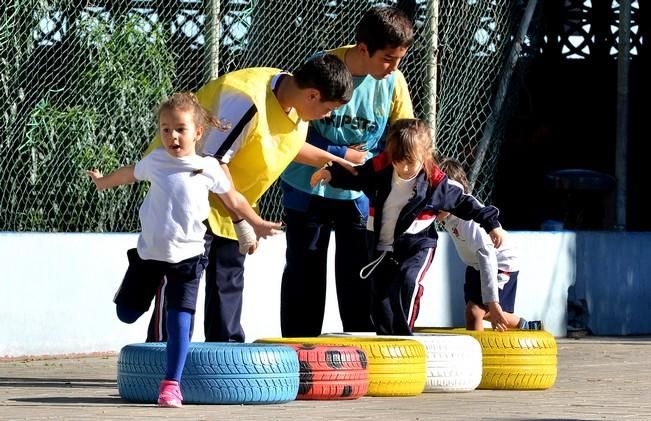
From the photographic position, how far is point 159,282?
655 cm

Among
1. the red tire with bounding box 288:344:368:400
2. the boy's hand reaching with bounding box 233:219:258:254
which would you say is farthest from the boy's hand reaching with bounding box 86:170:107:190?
the red tire with bounding box 288:344:368:400

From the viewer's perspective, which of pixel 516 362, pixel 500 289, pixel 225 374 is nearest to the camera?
pixel 225 374

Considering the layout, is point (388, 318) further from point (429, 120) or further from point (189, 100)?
point (429, 120)

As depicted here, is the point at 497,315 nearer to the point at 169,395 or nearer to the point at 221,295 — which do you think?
the point at 221,295

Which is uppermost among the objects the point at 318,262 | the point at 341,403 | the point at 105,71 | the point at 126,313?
the point at 105,71

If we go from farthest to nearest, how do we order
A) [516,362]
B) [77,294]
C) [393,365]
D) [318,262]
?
[77,294] → [318,262] → [516,362] → [393,365]

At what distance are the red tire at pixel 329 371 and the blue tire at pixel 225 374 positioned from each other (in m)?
0.18

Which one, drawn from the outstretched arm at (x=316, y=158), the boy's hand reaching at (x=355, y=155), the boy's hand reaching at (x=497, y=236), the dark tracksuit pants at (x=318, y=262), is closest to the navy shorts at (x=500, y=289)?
the dark tracksuit pants at (x=318, y=262)

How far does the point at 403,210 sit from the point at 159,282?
146cm

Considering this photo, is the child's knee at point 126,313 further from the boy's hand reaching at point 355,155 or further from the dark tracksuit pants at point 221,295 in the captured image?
the boy's hand reaching at point 355,155

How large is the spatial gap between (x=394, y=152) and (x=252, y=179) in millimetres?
838

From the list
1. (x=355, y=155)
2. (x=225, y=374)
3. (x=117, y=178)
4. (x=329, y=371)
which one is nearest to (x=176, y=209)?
(x=117, y=178)

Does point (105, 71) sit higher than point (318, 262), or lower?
higher

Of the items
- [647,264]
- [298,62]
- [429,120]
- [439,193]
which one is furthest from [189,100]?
[647,264]
